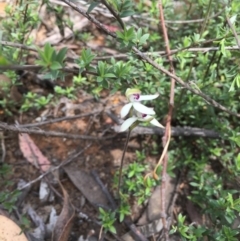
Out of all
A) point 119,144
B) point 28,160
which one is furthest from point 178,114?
point 28,160

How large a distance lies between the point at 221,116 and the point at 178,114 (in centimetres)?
25

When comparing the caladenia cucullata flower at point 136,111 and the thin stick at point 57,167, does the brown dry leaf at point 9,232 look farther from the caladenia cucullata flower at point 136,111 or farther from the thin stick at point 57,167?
the caladenia cucullata flower at point 136,111

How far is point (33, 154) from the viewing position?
8.04ft

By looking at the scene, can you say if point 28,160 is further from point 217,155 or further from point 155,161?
point 217,155

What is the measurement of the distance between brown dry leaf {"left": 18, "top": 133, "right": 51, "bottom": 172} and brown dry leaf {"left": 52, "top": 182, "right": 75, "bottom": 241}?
31 centimetres

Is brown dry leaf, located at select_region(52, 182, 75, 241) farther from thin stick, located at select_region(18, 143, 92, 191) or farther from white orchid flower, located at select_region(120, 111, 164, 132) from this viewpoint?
white orchid flower, located at select_region(120, 111, 164, 132)

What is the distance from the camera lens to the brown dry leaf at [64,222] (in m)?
1.96

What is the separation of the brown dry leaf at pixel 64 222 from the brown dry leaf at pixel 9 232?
9.6 inches

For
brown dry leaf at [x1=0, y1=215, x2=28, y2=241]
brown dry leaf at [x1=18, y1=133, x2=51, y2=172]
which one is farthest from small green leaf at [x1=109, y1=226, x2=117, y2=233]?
brown dry leaf at [x1=18, y1=133, x2=51, y2=172]

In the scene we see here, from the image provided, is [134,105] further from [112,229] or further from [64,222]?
[64,222]

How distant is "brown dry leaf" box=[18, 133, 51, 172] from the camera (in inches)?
94.3

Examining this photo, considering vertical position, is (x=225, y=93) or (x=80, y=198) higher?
(x=225, y=93)

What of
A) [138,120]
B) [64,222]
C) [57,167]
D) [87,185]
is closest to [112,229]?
[64,222]

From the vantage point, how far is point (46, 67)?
1162 millimetres
